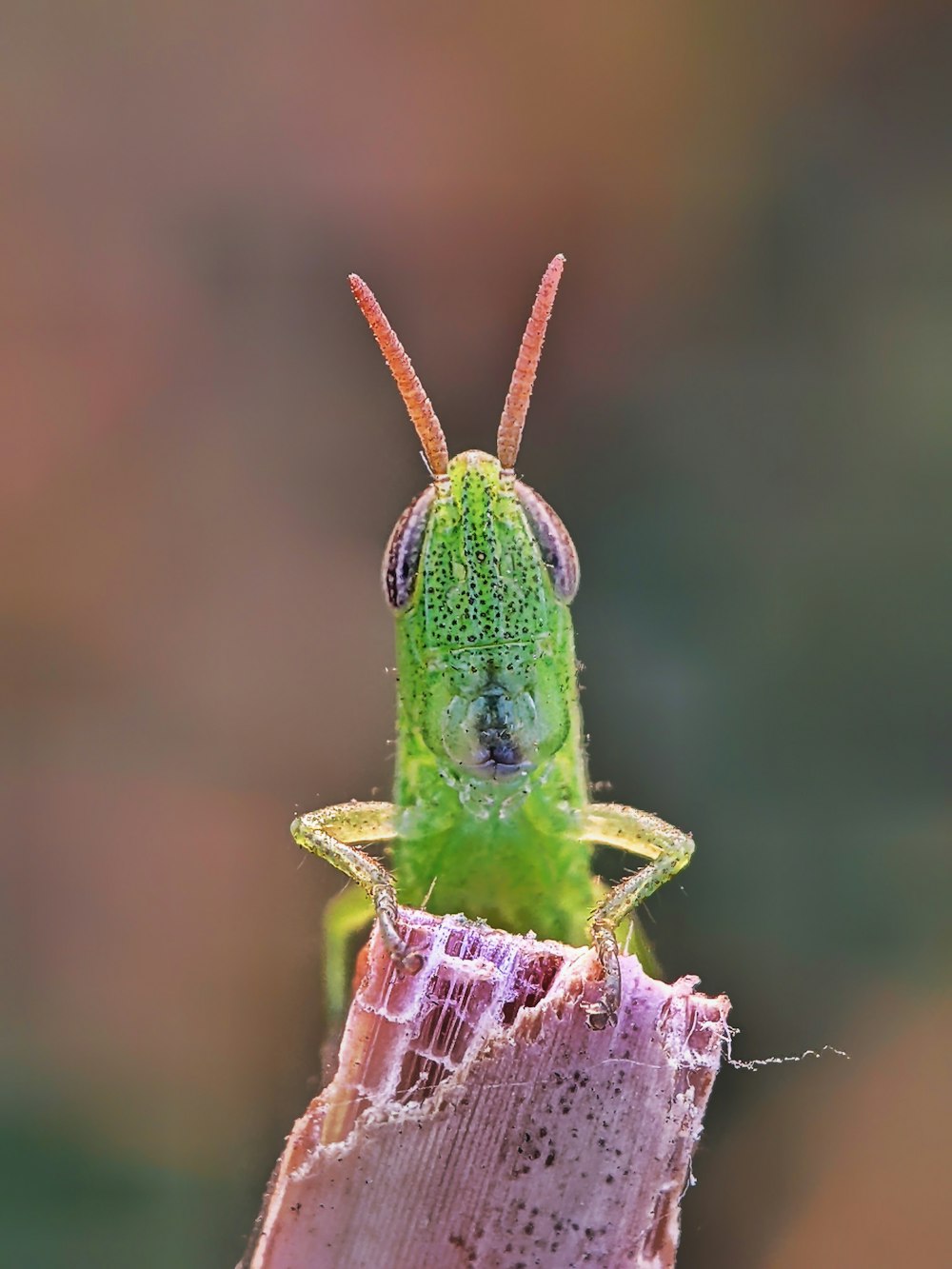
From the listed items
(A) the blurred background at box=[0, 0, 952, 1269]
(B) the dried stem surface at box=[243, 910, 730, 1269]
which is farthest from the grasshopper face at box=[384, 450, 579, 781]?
(B) the dried stem surface at box=[243, 910, 730, 1269]

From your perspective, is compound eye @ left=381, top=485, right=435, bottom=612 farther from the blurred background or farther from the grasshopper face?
the blurred background

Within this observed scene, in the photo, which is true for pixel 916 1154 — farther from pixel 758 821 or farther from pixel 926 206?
pixel 926 206

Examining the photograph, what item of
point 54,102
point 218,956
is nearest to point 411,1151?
point 218,956

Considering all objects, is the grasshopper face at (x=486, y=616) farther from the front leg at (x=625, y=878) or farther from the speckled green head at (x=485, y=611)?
the front leg at (x=625, y=878)

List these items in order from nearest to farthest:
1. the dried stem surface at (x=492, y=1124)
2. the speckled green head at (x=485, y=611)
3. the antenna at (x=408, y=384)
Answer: the dried stem surface at (x=492, y=1124) < the antenna at (x=408, y=384) < the speckled green head at (x=485, y=611)

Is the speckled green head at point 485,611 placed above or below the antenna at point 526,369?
below

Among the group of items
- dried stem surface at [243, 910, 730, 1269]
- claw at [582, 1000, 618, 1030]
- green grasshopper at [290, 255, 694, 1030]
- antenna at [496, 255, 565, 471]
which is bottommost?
dried stem surface at [243, 910, 730, 1269]

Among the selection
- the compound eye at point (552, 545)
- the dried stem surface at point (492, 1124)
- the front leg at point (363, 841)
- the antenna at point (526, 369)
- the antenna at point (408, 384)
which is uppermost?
the antenna at point (526, 369)

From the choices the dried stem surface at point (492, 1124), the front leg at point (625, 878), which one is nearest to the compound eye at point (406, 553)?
the front leg at point (625, 878)
